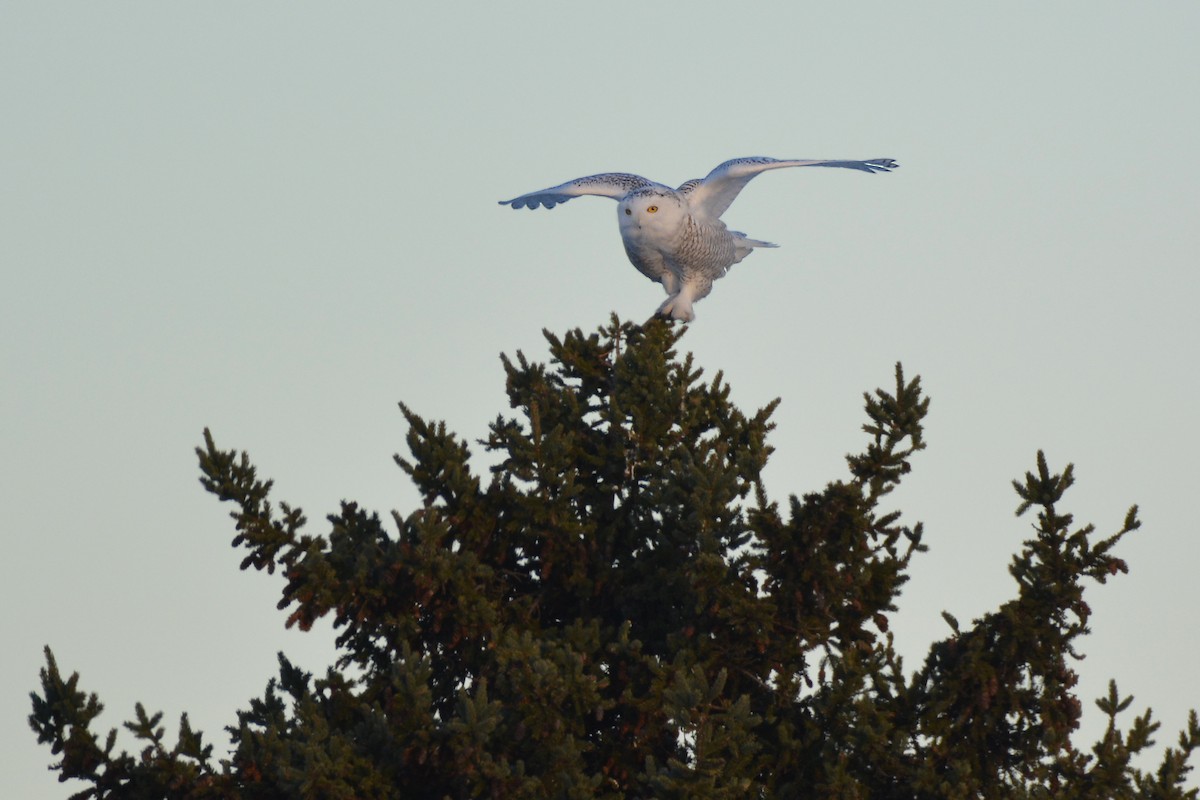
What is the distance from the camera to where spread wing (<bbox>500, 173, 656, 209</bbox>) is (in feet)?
53.5

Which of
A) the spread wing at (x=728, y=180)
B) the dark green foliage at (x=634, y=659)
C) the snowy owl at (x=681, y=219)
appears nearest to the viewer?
the dark green foliage at (x=634, y=659)

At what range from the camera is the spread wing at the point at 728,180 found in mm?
16219

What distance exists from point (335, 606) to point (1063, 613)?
14.8 ft

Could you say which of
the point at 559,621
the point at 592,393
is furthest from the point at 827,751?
the point at 592,393

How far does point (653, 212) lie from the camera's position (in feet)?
50.5

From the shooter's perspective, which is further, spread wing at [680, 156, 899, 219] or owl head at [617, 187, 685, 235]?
spread wing at [680, 156, 899, 219]

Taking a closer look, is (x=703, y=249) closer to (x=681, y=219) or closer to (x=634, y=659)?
(x=681, y=219)

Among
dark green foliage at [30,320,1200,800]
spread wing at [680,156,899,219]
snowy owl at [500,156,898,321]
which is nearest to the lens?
dark green foliage at [30,320,1200,800]

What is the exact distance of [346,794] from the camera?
1270 centimetres

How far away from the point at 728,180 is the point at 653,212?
1185 millimetres

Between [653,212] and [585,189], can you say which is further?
[585,189]

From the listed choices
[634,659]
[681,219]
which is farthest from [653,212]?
[634,659]

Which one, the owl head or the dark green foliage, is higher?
the owl head

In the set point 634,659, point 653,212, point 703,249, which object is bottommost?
point 634,659
